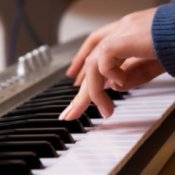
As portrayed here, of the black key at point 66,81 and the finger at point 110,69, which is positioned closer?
the finger at point 110,69

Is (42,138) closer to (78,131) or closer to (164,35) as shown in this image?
(78,131)

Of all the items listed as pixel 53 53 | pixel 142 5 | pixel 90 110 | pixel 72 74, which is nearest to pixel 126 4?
pixel 142 5

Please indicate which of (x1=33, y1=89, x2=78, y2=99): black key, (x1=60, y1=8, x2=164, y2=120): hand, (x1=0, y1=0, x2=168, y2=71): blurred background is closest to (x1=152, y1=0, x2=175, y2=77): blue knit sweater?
(x1=60, y1=8, x2=164, y2=120): hand

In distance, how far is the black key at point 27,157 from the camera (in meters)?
0.56

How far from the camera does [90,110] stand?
75 centimetres

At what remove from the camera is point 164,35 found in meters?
0.65

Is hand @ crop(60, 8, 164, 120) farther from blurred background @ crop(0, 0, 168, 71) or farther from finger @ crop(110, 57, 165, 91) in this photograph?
blurred background @ crop(0, 0, 168, 71)

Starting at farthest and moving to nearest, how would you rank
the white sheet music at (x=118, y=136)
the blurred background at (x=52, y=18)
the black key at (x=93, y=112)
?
the blurred background at (x=52, y=18) → the black key at (x=93, y=112) → the white sheet music at (x=118, y=136)

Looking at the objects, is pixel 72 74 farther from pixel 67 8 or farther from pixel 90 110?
pixel 67 8

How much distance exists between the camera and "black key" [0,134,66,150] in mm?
614

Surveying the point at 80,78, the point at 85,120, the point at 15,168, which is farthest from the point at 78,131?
the point at 80,78

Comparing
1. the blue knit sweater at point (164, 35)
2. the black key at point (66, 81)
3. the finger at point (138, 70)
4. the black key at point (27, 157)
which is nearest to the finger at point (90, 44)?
the black key at point (66, 81)

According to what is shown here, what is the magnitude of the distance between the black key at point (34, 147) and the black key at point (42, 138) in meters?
0.02

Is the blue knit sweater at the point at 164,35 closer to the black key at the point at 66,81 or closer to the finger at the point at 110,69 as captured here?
the finger at the point at 110,69
